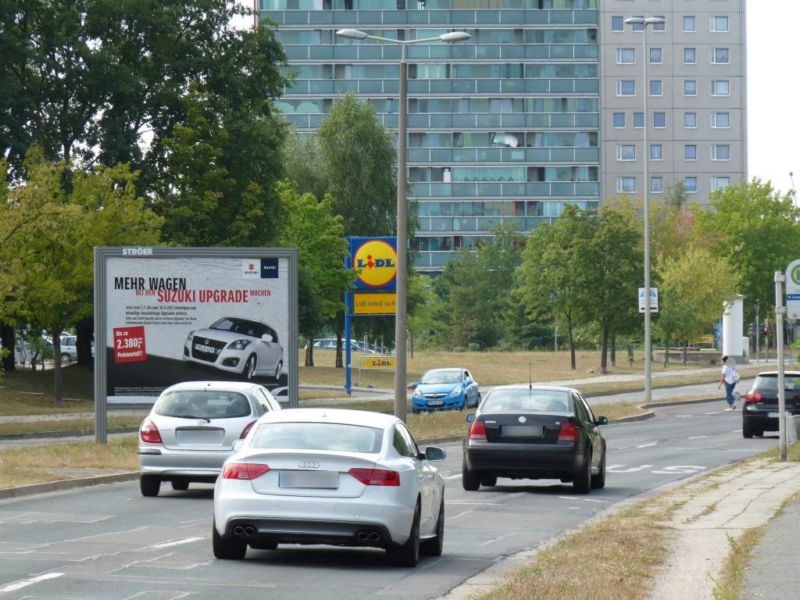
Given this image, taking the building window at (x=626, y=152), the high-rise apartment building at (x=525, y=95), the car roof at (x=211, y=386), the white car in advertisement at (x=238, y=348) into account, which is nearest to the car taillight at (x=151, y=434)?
the car roof at (x=211, y=386)

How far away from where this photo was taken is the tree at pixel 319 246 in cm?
7144

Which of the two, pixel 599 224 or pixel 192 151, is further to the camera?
pixel 599 224

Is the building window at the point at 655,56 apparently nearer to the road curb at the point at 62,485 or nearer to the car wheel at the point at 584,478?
the road curb at the point at 62,485

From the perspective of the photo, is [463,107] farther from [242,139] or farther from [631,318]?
[242,139]

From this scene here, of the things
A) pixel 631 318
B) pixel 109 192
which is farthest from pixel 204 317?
pixel 631 318

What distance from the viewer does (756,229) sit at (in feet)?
400

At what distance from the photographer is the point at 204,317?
101 feet

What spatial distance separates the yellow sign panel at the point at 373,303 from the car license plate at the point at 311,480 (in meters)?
38.9

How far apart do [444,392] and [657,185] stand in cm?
8738

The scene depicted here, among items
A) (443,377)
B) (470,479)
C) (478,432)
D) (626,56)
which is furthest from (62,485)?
(626,56)

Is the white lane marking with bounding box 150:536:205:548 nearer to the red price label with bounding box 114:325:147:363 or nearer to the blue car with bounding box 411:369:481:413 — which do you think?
the red price label with bounding box 114:325:147:363

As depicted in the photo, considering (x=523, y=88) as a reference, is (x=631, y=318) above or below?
below

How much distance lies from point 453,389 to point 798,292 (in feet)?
83.9

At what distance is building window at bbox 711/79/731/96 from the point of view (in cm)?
13212
